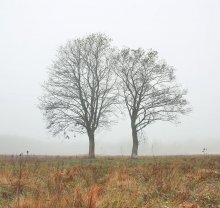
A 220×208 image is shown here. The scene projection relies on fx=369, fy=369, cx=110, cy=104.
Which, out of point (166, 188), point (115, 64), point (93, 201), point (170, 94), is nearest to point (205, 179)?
point (166, 188)

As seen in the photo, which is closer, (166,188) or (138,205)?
(138,205)

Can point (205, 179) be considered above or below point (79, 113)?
below

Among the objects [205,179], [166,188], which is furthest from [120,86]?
[166,188]

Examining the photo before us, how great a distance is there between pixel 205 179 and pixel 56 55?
31.4 m

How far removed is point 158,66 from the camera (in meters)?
38.5

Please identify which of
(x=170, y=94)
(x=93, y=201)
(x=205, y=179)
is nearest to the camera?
(x=93, y=201)

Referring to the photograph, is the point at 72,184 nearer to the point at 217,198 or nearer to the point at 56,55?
the point at 217,198

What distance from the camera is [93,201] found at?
208 inches

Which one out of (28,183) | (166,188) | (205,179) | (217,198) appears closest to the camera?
(217,198)

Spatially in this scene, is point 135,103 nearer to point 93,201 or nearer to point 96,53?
point 96,53

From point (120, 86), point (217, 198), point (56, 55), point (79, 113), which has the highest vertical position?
point (56, 55)

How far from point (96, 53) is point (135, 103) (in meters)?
6.93

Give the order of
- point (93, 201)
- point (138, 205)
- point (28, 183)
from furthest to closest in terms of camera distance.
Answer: point (28, 183)
point (138, 205)
point (93, 201)

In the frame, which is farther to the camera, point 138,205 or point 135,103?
point 135,103
